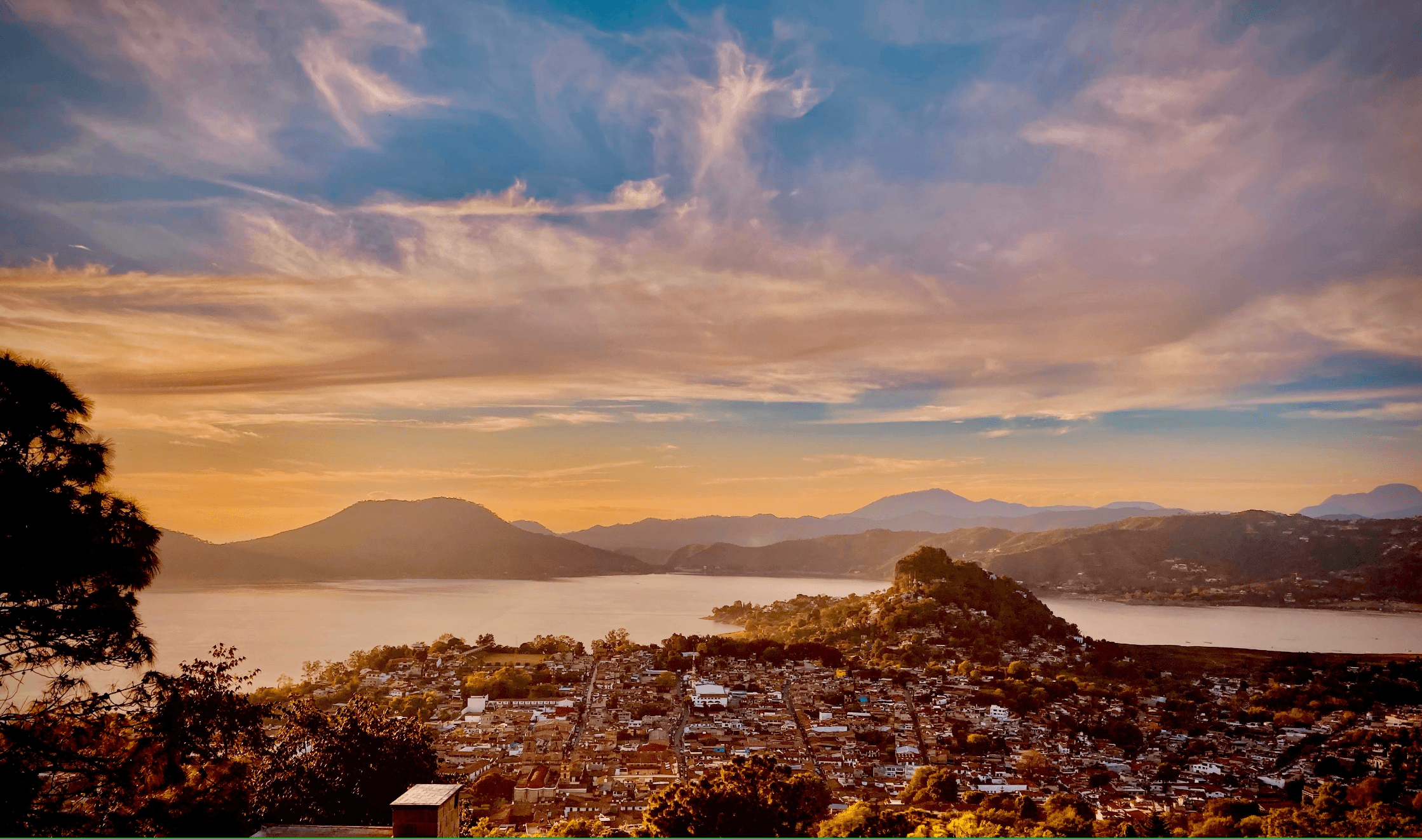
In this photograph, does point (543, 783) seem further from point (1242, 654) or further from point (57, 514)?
point (1242, 654)

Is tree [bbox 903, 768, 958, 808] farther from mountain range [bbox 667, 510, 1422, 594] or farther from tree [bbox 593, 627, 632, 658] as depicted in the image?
mountain range [bbox 667, 510, 1422, 594]

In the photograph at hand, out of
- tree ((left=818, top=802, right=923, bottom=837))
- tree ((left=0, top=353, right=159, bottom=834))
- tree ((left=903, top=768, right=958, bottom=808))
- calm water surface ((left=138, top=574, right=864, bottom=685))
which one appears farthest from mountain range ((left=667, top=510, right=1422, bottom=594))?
tree ((left=0, top=353, right=159, bottom=834))

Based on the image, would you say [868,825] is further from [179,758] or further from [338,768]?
[179,758]

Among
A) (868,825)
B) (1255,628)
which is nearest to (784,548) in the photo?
(1255,628)

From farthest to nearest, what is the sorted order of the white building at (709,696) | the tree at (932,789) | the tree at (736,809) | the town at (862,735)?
the white building at (709,696), the town at (862,735), the tree at (932,789), the tree at (736,809)

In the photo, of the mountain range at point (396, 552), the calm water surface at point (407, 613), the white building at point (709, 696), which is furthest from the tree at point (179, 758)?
the mountain range at point (396, 552)

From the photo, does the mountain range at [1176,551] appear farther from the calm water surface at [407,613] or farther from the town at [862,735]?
the town at [862,735]
